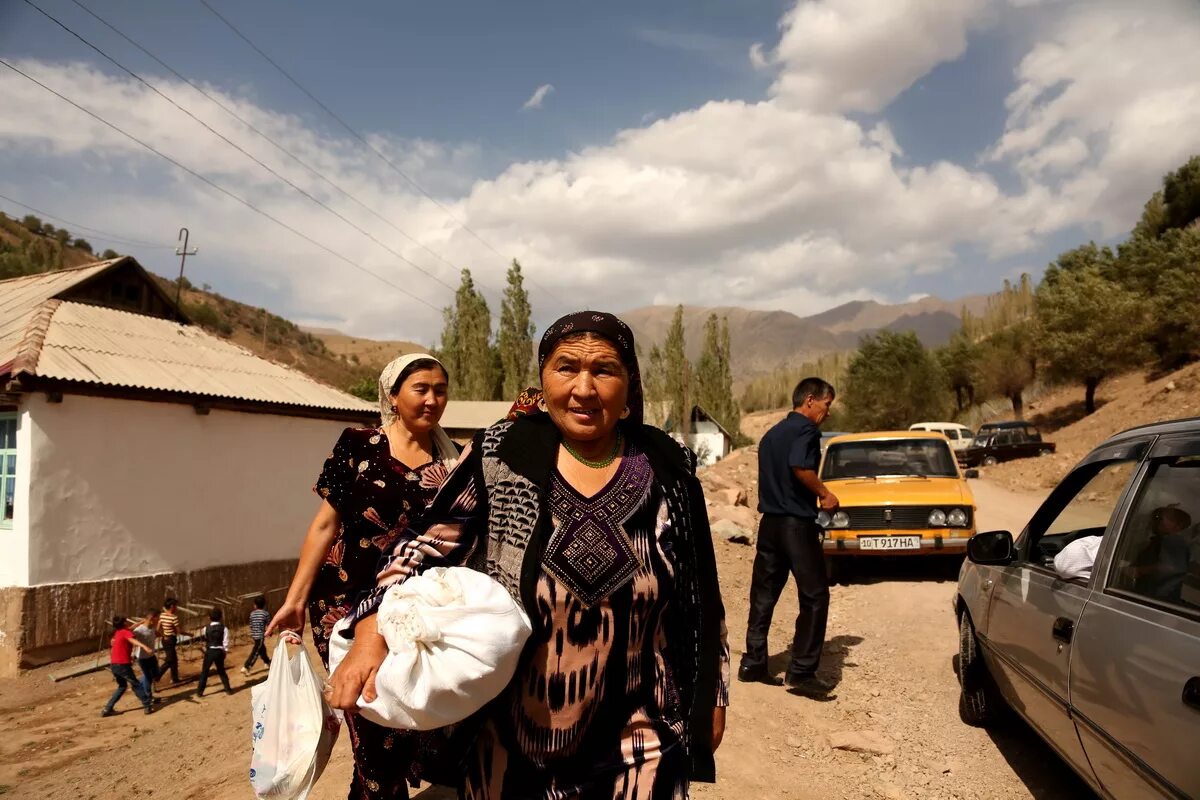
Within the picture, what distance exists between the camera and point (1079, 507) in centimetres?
453

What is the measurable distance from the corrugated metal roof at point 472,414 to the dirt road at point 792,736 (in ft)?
82.9

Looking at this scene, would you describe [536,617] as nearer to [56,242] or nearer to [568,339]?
[568,339]

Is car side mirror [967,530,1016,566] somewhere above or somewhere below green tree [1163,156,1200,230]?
below

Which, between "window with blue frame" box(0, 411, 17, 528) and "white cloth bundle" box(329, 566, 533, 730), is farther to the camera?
"window with blue frame" box(0, 411, 17, 528)

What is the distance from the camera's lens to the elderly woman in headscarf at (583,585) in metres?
1.75

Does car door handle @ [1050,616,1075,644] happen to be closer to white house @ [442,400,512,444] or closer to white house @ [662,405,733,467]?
white house @ [442,400,512,444]

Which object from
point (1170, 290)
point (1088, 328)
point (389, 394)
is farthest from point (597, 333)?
point (1088, 328)

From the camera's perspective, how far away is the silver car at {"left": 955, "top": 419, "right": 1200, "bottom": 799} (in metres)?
2.01

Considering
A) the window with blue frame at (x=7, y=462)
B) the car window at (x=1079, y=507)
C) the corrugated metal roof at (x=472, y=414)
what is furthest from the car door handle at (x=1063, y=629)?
the corrugated metal roof at (x=472, y=414)

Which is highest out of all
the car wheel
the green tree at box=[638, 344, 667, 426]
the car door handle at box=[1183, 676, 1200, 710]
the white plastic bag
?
the green tree at box=[638, 344, 667, 426]

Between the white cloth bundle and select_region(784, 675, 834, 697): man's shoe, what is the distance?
157 inches

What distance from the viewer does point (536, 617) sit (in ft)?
5.62

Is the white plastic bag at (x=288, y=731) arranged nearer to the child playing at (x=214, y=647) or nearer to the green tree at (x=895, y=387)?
the child playing at (x=214, y=647)

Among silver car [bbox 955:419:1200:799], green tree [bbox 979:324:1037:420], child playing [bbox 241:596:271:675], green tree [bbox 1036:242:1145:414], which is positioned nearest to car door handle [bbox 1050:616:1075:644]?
silver car [bbox 955:419:1200:799]
